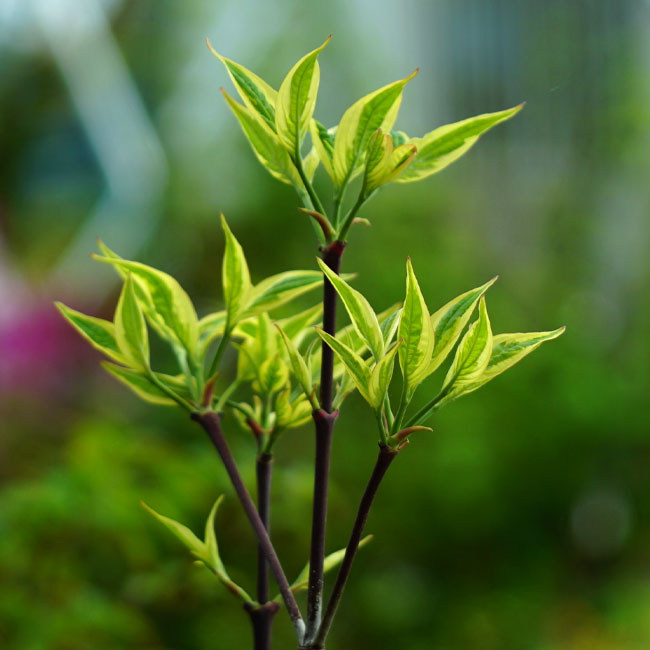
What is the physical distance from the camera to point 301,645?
237mm

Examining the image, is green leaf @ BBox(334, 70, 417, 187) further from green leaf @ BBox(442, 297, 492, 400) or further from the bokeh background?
the bokeh background

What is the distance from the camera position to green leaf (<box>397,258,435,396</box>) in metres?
0.22

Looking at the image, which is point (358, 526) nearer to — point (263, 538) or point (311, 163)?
point (263, 538)

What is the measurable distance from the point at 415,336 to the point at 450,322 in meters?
0.02

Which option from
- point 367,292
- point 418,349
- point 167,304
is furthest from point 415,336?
point 367,292

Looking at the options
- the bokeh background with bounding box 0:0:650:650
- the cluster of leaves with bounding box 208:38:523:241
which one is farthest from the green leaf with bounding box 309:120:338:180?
the bokeh background with bounding box 0:0:650:650

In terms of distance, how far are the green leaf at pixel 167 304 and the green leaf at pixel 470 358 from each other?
3.8 inches

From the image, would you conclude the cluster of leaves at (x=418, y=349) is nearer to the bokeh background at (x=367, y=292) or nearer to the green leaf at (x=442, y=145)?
the green leaf at (x=442, y=145)

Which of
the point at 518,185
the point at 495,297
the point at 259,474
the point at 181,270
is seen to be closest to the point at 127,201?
the point at 181,270

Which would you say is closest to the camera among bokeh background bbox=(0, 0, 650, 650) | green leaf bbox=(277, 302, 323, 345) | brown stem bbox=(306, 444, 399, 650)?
brown stem bbox=(306, 444, 399, 650)

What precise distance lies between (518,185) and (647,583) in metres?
1.48

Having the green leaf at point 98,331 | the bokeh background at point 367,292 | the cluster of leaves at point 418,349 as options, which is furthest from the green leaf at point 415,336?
the bokeh background at point 367,292

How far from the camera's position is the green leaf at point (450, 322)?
232mm

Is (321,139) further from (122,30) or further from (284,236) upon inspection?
(122,30)
